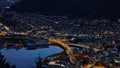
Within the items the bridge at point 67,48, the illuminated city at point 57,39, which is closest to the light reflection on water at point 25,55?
the illuminated city at point 57,39

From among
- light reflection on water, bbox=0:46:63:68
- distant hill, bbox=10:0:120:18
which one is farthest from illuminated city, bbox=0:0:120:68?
distant hill, bbox=10:0:120:18

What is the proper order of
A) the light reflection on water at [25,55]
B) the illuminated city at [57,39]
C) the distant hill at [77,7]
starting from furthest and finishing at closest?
the distant hill at [77,7] → the light reflection on water at [25,55] → the illuminated city at [57,39]

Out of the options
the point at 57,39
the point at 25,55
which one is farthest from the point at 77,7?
the point at 25,55

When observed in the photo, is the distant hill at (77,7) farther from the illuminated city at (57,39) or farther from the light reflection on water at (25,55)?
the light reflection on water at (25,55)

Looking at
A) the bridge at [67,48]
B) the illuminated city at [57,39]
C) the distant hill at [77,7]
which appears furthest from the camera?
the distant hill at [77,7]

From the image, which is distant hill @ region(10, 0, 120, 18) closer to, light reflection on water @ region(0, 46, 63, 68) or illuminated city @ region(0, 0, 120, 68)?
illuminated city @ region(0, 0, 120, 68)

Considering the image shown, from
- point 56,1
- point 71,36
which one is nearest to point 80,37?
point 71,36

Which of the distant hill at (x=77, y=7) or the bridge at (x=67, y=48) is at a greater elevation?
the bridge at (x=67, y=48)

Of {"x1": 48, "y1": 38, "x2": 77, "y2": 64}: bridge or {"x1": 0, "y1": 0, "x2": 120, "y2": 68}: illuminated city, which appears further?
{"x1": 48, "y1": 38, "x2": 77, "y2": 64}: bridge
